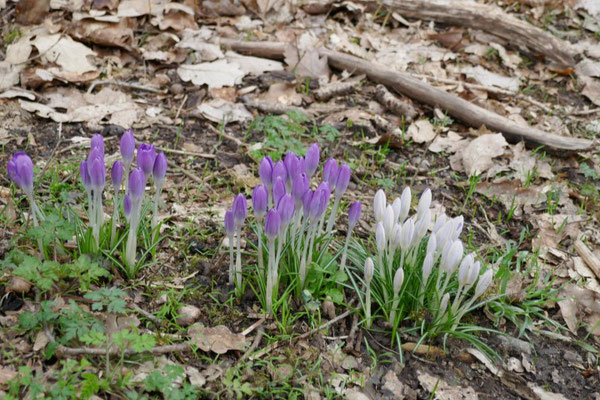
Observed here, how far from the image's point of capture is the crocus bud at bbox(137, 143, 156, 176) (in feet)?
8.93

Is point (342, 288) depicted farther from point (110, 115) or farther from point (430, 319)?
point (110, 115)

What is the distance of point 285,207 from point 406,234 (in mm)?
608

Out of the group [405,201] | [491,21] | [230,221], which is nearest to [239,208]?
[230,221]

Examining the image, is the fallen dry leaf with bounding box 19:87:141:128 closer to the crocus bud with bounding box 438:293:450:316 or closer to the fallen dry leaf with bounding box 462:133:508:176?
the fallen dry leaf with bounding box 462:133:508:176

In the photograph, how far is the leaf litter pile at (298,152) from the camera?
2.56m

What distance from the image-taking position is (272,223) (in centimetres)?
251

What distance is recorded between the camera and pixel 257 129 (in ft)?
14.5

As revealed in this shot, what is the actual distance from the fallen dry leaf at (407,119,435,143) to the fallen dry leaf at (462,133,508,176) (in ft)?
1.03

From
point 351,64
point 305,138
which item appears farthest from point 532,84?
point 305,138

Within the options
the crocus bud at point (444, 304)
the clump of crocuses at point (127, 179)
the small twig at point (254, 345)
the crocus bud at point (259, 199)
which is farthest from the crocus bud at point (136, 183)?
the crocus bud at point (444, 304)

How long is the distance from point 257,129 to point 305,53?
4.07 ft

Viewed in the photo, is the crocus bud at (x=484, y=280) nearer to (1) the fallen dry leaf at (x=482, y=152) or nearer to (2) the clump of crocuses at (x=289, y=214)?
(2) the clump of crocuses at (x=289, y=214)

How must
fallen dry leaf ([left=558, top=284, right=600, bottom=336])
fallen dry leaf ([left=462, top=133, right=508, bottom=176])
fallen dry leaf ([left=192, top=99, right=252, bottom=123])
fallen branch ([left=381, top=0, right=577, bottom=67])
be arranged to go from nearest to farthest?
1. fallen dry leaf ([left=558, top=284, right=600, bottom=336])
2. fallen dry leaf ([left=462, top=133, right=508, bottom=176])
3. fallen dry leaf ([left=192, top=99, right=252, bottom=123])
4. fallen branch ([left=381, top=0, right=577, bottom=67])

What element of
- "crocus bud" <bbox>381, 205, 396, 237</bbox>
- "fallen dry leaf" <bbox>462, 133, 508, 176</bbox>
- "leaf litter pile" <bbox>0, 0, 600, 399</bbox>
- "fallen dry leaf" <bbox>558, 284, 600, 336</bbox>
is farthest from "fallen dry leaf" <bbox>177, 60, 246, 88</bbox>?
"fallen dry leaf" <bbox>558, 284, 600, 336</bbox>
